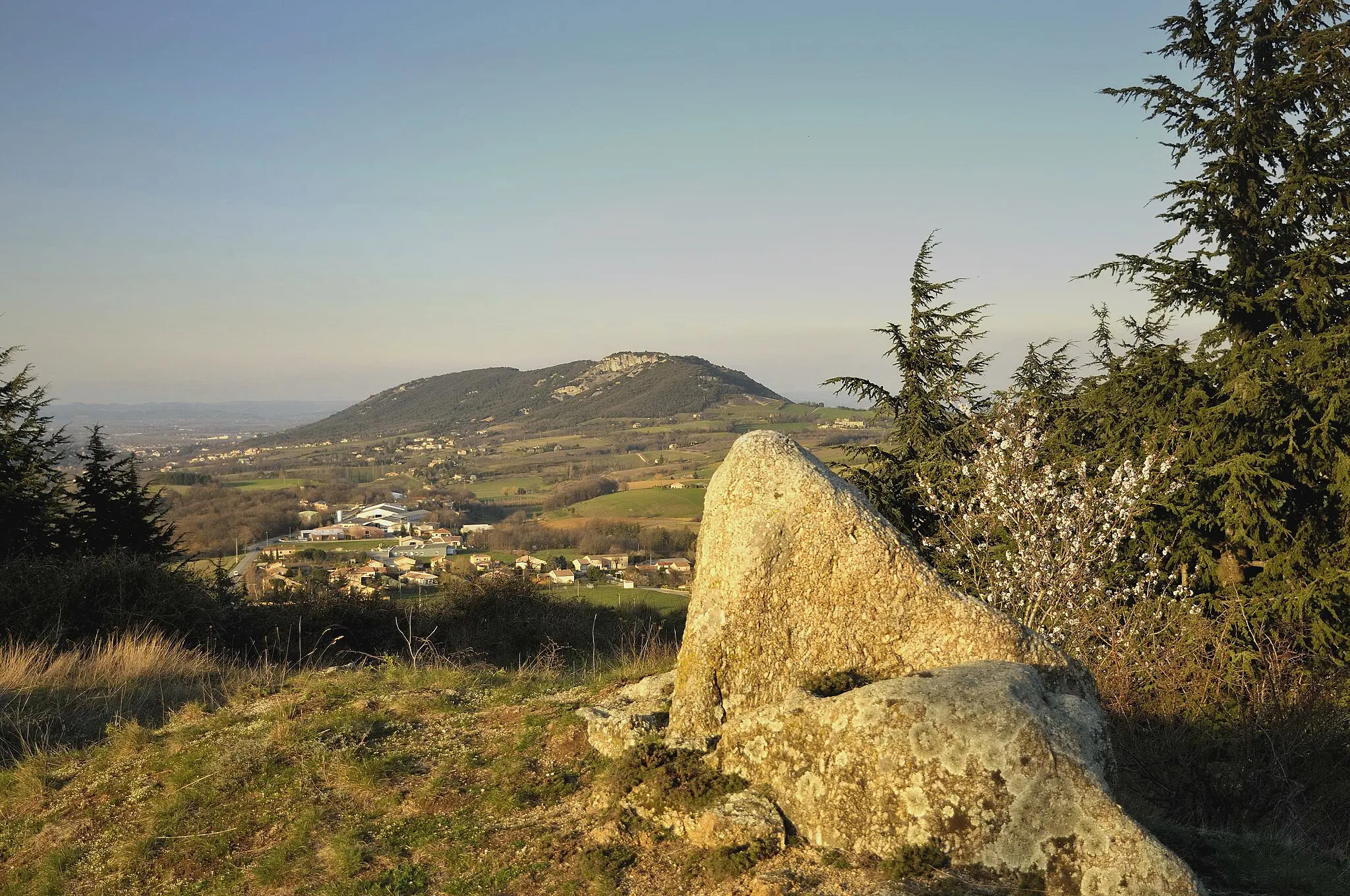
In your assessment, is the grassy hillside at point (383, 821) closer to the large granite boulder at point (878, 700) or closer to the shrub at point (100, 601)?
the large granite boulder at point (878, 700)

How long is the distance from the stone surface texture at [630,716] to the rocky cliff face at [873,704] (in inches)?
0.9

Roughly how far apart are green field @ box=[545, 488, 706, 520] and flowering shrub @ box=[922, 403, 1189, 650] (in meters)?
37.2

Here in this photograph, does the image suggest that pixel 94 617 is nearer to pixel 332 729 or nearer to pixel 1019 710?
pixel 332 729

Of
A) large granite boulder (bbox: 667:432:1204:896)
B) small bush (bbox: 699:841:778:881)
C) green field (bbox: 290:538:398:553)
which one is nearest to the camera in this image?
large granite boulder (bbox: 667:432:1204:896)

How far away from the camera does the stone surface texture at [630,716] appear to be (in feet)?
19.5

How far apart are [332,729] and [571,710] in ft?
6.97

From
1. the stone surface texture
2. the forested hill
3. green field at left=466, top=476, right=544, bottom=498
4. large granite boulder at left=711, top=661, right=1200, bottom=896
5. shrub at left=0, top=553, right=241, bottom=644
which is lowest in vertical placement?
green field at left=466, top=476, right=544, bottom=498

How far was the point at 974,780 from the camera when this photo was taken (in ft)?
13.8

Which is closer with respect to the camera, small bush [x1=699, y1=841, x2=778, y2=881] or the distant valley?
small bush [x1=699, y1=841, x2=778, y2=881]

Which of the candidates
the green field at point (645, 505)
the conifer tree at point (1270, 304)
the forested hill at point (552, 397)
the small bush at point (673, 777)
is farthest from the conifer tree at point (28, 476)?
the forested hill at point (552, 397)

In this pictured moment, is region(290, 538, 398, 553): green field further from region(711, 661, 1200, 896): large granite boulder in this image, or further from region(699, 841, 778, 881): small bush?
region(711, 661, 1200, 896): large granite boulder

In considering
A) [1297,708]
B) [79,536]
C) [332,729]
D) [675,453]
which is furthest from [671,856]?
[675,453]

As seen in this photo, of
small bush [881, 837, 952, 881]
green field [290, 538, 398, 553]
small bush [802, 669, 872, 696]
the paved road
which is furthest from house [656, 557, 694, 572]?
small bush [881, 837, 952, 881]

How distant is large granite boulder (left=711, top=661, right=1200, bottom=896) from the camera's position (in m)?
4.00
